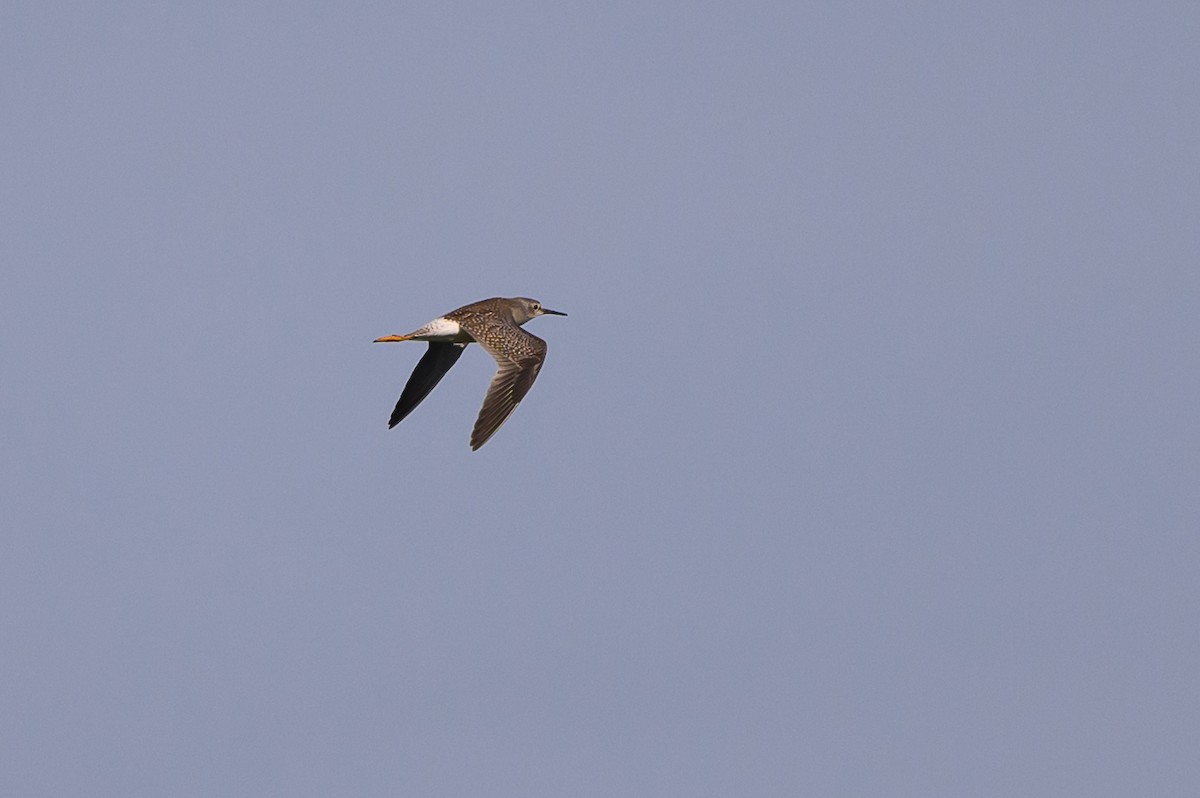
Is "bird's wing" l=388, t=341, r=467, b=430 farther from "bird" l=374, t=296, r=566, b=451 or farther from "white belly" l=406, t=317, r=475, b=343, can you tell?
"white belly" l=406, t=317, r=475, b=343

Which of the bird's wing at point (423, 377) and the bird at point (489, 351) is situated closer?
the bird at point (489, 351)

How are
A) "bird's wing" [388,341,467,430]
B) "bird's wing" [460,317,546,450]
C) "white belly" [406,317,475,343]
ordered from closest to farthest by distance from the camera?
"bird's wing" [460,317,546,450] → "white belly" [406,317,475,343] → "bird's wing" [388,341,467,430]

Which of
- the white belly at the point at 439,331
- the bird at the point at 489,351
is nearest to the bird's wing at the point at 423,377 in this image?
the bird at the point at 489,351

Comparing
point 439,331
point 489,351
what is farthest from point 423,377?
point 489,351

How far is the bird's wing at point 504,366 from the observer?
38250mm

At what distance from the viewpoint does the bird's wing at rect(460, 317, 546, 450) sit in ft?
125

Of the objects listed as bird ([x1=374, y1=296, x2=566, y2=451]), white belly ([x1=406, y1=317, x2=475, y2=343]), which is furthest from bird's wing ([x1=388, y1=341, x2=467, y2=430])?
white belly ([x1=406, y1=317, x2=475, y2=343])

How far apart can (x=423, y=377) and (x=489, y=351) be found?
3.85 metres

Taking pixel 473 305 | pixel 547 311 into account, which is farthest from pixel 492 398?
pixel 547 311

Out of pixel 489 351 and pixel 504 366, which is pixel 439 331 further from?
pixel 504 366

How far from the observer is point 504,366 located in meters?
40.0

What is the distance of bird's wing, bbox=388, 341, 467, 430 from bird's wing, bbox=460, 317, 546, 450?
1.88m

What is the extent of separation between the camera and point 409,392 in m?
44.6

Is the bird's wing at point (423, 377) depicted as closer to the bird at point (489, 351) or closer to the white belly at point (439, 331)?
the bird at point (489, 351)
